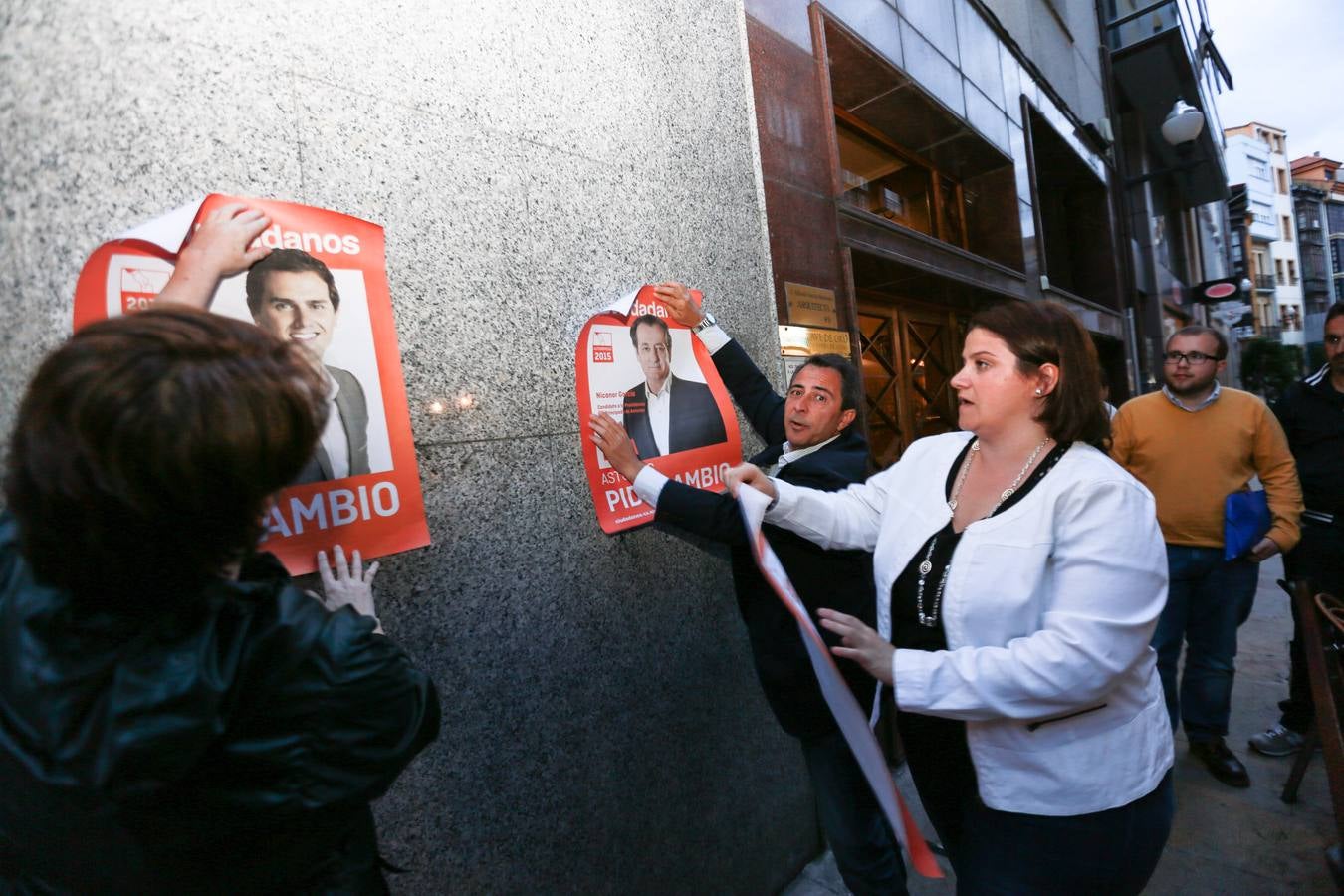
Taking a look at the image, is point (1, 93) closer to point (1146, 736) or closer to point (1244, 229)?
point (1146, 736)

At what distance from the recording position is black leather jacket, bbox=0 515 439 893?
0.73 meters

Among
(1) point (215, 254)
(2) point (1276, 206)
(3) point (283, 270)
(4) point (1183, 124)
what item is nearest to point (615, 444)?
(3) point (283, 270)

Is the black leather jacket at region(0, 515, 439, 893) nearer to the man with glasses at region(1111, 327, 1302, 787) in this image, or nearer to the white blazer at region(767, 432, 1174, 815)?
the white blazer at region(767, 432, 1174, 815)

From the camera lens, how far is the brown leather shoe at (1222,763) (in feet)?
10.2

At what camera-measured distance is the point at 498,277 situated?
187 cm

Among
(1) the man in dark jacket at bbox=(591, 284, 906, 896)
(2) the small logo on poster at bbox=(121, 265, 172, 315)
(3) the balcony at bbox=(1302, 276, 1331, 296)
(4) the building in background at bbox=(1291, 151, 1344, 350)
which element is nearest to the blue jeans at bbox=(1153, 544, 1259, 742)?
(1) the man in dark jacket at bbox=(591, 284, 906, 896)

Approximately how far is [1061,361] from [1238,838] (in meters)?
2.63

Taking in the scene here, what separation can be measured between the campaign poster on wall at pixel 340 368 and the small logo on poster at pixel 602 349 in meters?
0.65

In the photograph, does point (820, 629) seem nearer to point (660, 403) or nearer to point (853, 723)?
point (853, 723)

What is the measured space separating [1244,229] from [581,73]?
40.8m

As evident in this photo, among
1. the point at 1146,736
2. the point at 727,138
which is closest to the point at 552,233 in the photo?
the point at 727,138

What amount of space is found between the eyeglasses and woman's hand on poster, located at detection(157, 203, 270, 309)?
351 cm

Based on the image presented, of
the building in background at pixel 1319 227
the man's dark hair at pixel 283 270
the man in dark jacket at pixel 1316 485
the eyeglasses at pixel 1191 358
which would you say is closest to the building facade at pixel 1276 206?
the building in background at pixel 1319 227

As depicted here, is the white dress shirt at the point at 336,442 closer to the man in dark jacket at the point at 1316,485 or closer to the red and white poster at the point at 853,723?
the red and white poster at the point at 853,723
